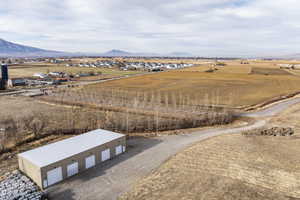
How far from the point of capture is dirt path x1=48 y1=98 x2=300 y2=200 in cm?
1243

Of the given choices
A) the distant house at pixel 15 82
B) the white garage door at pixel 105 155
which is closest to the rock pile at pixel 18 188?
the white garage door at pixel 105 155

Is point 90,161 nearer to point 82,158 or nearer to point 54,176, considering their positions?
point 82,158

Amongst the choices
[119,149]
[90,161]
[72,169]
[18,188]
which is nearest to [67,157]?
[72,169]

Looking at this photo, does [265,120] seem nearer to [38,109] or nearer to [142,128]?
[142,128]

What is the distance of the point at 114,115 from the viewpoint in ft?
90.4

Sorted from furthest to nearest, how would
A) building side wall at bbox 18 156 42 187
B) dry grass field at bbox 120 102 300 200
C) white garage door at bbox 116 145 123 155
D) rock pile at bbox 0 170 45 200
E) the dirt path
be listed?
white garage door at bbox 116 145 123 155
building side wall at bbox 18 156 42 187
the dirt path
dry grass field at bbox 120 102 300 200
rock pile at bbox 0 170 45 200

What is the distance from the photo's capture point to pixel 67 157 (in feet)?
45.4

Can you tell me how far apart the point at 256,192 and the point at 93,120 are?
1909 centimetres

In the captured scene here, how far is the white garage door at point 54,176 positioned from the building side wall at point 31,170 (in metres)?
0.50

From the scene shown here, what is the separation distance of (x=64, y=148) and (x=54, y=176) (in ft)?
7.63

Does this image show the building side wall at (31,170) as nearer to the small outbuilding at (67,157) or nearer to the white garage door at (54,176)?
the small outbuilding at (67,157)

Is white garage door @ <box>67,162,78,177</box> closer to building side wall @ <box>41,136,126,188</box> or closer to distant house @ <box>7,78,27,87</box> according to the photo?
building side wall @ <box>41,136,126,188</box>

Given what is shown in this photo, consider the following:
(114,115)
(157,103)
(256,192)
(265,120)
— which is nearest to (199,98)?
(157,103)

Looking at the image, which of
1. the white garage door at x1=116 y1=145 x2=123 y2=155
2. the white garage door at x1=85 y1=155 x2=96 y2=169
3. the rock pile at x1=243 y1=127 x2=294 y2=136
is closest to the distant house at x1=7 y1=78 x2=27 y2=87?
the white garage door at x1=116 y1=145 x2=123 y2=155
